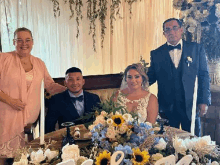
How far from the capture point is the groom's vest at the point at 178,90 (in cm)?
230

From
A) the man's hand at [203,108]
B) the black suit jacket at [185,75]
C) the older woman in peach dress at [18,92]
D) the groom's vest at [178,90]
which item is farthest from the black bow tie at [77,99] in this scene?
the man's hand at [203,108]

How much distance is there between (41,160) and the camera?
904mm

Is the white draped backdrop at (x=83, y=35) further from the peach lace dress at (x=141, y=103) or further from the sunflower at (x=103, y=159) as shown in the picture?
the sunflower at (x=103, y=159)

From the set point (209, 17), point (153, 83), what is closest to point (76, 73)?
point (153, 83)

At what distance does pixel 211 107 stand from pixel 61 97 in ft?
5.23

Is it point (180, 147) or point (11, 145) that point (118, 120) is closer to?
point (180, 147)

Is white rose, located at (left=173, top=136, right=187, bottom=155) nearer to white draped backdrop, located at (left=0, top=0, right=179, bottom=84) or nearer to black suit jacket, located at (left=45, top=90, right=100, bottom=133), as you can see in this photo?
black suit jacket, located at (left=45, top=90, right=100, bottom=133)

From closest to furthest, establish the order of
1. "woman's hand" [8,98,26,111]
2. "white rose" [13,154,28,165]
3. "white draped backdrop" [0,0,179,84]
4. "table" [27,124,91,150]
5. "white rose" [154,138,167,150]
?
1. "white rose" [13,154,28,165]
2. "white rose" [154,138,167,150]
3. "table" [27,124,91,150]
4. "woman's hand" [8,98,26,111]
5. "white draped backdrop" [0,0,179,84]

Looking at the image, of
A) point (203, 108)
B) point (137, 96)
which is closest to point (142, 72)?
point (137, 96)

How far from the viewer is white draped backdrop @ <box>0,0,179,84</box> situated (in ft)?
7.41

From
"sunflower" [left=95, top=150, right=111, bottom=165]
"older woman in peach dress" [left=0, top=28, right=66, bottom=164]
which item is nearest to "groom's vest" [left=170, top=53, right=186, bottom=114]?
"older woman in peach dress" [left=0, top=28, right=66, bottom=164]

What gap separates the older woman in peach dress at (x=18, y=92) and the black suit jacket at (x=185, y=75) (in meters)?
1.11

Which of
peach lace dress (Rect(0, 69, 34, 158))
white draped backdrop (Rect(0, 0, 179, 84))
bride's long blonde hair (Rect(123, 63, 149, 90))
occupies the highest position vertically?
white draped backdrop (Rect(0, 0, 179, 84))

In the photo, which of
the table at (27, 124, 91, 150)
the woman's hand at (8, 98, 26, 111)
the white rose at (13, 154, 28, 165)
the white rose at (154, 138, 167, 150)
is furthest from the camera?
the woman's hand at (8, 98, 26, 111)
